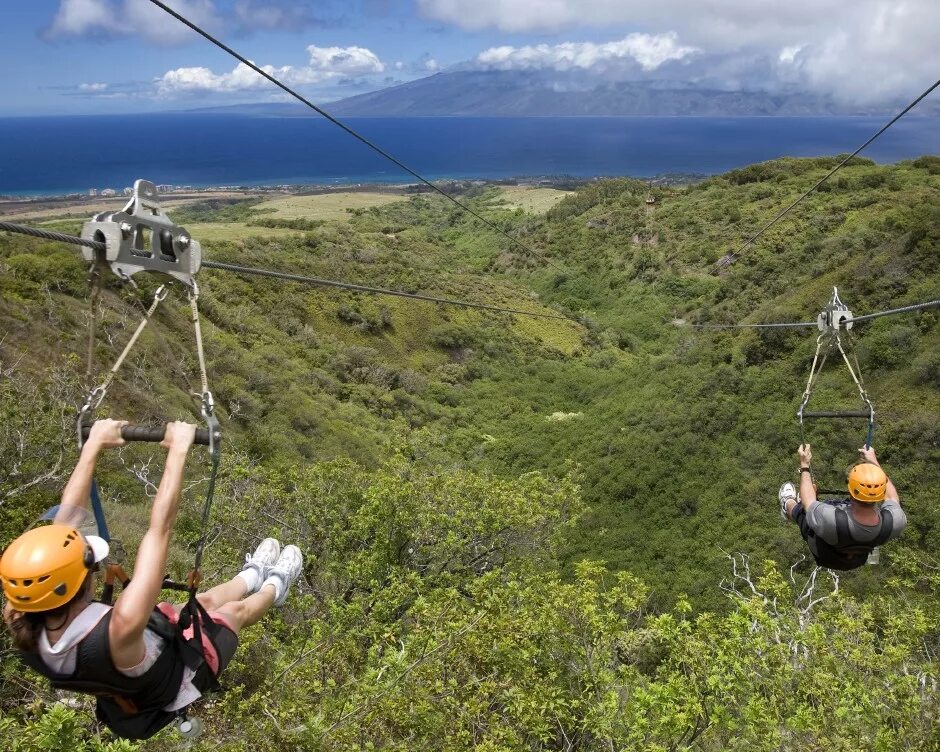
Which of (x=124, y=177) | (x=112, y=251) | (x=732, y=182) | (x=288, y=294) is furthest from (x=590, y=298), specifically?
(x=124, y=177)

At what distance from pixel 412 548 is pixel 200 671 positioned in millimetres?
9207

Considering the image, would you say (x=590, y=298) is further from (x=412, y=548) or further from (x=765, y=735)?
(x=765, y=735)

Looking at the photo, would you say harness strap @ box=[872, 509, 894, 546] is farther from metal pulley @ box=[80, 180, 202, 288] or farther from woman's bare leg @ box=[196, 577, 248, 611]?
metal pulley @ box=[80, 180, 202, 288]

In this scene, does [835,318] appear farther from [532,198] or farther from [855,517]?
[532,198]

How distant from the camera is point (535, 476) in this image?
1720 cm

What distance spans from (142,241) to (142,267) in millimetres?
158

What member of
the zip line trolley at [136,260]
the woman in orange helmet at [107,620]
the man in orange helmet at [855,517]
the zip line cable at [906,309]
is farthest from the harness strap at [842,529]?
the zip line trolley at [136,260]

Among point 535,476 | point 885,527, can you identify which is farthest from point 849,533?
point 535,476

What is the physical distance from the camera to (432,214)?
371 feet

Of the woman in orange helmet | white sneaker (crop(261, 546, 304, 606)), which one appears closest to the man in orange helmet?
white sneaker (crop(261, 546, 304, 606))

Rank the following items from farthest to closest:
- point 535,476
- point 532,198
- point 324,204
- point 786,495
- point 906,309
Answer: point 532,198
point 324,204
point 535,476
point 786,495
point 906,309

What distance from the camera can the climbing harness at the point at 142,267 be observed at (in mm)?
3318

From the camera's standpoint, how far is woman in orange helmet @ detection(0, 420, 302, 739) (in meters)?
2.80

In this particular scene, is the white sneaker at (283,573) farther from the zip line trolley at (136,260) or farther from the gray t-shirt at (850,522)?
the gray t-shirt at (850,522)
